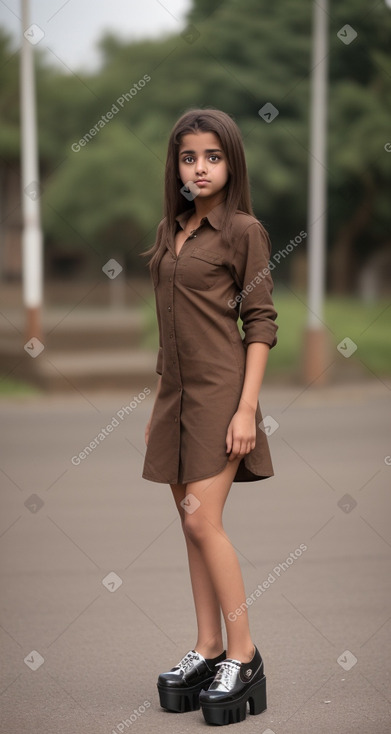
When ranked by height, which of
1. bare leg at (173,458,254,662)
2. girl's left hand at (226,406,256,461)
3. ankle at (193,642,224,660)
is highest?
girl's left hand at (226,406,256,461)

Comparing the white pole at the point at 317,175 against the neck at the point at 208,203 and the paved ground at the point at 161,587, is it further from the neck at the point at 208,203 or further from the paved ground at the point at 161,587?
the neck at the point at 208,203

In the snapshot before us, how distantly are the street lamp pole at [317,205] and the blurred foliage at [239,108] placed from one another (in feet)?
24.8

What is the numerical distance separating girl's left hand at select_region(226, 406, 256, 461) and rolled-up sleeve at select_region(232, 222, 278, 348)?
235 mm

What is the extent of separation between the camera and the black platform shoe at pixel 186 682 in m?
3.60

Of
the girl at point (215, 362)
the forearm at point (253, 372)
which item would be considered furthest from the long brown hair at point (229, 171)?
Result: the forearm at point (253, 372)

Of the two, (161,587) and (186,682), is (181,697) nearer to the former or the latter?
(186,682)

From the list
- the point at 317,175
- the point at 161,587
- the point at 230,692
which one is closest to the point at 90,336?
the point at 317,175

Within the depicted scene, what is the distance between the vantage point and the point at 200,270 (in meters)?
3.44

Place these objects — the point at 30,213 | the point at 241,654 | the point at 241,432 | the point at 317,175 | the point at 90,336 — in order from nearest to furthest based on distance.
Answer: the point at 241,432, the point at 241,654, the point at 317,175, the point at 30,213, the point at 90,336

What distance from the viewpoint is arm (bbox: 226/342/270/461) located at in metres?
3.40

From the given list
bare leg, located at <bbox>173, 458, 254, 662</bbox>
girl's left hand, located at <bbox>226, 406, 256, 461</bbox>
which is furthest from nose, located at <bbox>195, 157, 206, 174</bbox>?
bare leg, located at <bbox>173, 458, 254, 662</bbox>

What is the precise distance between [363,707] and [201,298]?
1465 millimetres

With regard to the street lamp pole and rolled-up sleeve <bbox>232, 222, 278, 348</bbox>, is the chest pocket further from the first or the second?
the street lamp pole

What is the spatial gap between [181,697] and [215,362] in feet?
3.68
